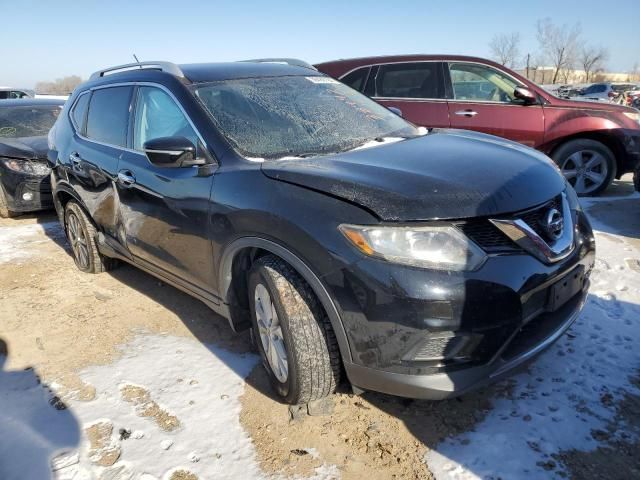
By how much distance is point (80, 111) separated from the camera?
13.8 feet

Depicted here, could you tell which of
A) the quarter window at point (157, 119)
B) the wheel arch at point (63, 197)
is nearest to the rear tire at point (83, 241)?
the wheel arch at point (63, 197)

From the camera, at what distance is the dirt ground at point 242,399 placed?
2145 millimetres

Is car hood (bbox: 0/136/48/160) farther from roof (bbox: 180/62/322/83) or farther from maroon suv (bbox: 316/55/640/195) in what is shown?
maroon suv (bbox: 316/55/640/195)

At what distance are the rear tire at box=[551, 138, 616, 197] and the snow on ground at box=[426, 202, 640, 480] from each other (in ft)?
10.6

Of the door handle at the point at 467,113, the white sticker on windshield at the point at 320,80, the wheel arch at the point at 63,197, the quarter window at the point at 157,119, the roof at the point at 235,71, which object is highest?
the roof at the point at 235,71

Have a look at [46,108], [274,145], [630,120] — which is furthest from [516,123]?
[46,108]

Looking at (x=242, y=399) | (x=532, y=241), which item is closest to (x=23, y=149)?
(x=242, y=399)

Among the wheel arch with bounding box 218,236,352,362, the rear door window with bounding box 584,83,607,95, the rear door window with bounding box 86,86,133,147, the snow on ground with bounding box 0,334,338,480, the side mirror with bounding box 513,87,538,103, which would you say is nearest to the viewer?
Result: the wheel arch with bounding box 218,236,352,362

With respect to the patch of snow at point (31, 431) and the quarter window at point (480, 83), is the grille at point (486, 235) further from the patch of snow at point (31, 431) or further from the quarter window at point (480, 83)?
the quarter window at point (480, 83)

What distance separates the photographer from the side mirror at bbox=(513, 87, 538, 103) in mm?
5715

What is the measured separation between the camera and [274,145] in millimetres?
2666

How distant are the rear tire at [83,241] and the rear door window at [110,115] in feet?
2.46

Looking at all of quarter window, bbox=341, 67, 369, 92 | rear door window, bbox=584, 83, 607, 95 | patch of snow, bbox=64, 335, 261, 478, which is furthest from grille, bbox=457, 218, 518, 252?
rear door window, bbox=584, 83, 607, 95

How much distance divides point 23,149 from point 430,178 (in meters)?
6.05
